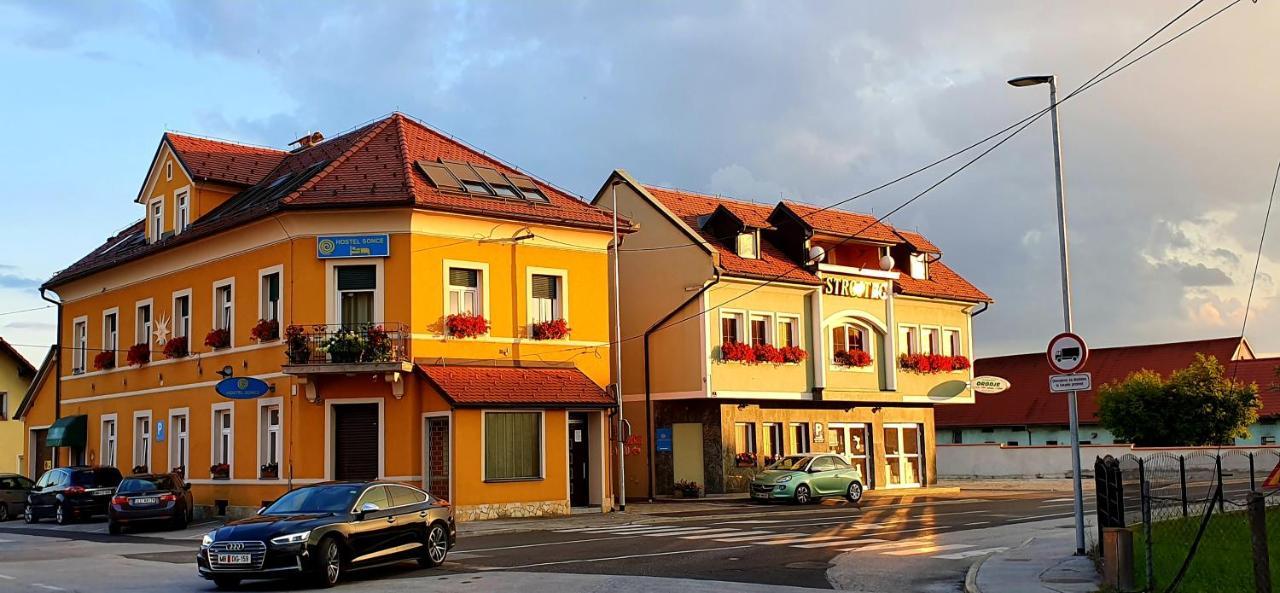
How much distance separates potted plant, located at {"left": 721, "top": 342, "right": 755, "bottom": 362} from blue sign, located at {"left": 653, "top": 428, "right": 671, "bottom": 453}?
3.18m

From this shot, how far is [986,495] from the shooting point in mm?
39719

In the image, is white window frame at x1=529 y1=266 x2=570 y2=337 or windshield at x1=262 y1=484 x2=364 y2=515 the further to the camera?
white window frame at x1=529 y1=266 x2=570 y2=337

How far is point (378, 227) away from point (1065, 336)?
17828 millimetres

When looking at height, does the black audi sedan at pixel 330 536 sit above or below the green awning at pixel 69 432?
below

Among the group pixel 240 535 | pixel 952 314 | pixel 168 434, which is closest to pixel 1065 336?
pixel 240 535

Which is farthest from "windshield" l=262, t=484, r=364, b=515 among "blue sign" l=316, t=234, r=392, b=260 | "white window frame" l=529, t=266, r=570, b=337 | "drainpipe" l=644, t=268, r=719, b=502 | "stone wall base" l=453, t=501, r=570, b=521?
"drainpipe" l=644, t=268, r=719, b=502

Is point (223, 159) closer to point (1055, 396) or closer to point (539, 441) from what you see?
point (539, 441)

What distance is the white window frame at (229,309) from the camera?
33.0 meters

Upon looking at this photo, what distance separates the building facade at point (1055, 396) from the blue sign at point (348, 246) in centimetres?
4392

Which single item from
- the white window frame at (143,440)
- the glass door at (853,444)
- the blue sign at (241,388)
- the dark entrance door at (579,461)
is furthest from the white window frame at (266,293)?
the glass door at (853,444)

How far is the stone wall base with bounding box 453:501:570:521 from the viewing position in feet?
95.7

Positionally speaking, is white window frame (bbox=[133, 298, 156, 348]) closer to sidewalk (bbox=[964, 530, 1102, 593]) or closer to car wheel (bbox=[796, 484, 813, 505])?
car wheel (bbox=[796, 484, 813, 505])

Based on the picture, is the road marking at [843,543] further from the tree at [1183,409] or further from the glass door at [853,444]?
the tree at [1183,409]

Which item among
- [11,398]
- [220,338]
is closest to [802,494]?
[220,338]
